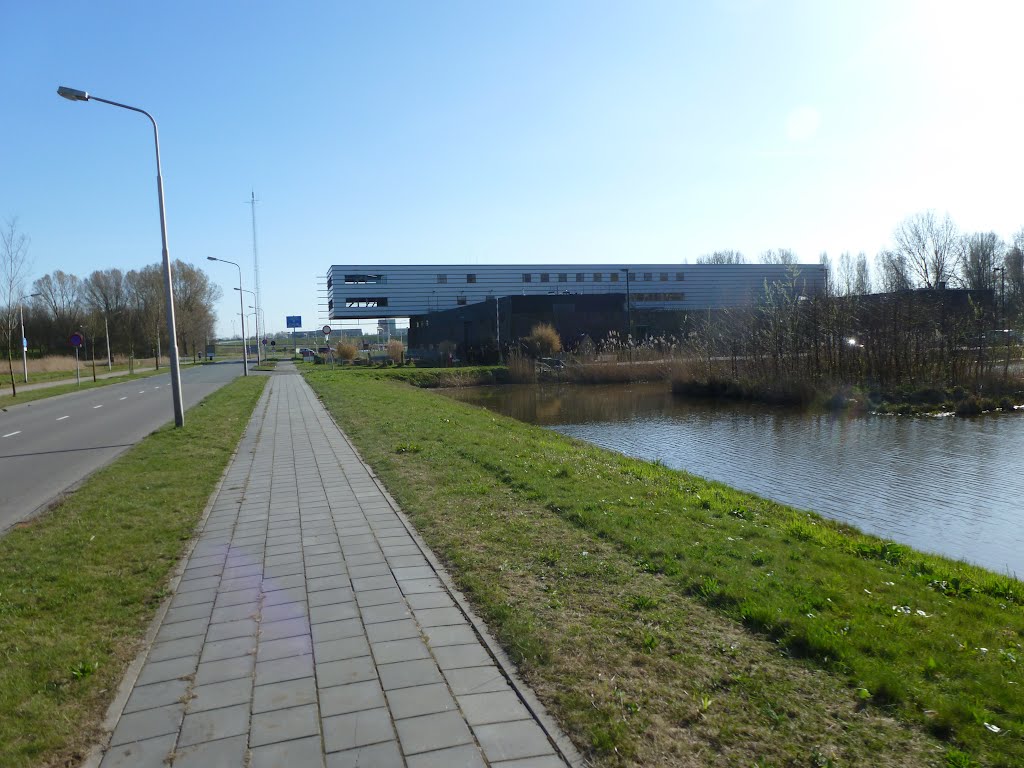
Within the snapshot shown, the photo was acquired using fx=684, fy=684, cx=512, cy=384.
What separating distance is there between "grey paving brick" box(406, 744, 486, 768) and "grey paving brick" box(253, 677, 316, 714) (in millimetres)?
821

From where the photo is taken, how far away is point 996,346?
74.1 ft

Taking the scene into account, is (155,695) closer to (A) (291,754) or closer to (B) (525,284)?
(A) (291,754)

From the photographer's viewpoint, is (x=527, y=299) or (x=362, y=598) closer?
(x=362, y=598)

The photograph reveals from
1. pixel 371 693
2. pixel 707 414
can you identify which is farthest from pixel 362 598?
pixel 707 414

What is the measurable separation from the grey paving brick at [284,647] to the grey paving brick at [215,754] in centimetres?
85

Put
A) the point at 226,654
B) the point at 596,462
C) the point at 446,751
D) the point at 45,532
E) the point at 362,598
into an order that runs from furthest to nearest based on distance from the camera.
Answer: the point at 596,462 < the point at 45,532 < the point at 362,598 < the point at 226,654 < the point at 446,751

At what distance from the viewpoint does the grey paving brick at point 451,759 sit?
297 cm

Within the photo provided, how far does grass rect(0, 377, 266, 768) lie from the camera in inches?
133

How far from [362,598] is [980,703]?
12.3ft

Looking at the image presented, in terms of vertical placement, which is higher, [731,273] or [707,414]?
[731,273]

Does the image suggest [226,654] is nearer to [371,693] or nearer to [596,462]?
[371,693]

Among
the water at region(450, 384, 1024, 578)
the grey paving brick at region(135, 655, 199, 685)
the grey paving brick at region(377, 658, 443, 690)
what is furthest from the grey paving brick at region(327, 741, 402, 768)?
the water at region(450, 384, 1024, 578)

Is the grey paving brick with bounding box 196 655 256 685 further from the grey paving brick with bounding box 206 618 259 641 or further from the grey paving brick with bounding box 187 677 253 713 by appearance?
the grey paving brick with bounding box 206 618 259 641

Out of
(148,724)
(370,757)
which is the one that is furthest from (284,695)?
(370,757)
